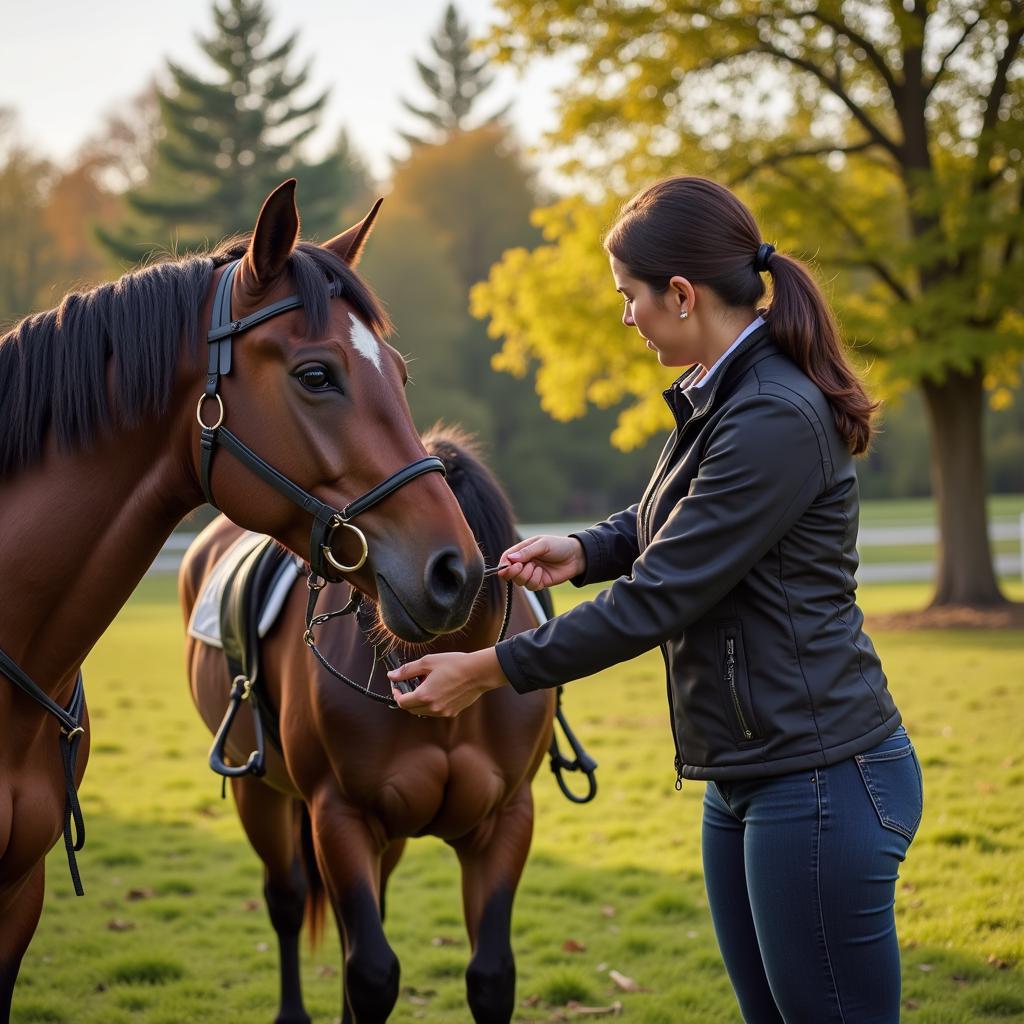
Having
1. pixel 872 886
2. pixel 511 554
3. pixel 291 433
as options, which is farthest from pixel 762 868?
pixel 291 433

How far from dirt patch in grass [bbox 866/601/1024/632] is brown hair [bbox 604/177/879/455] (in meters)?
11.7

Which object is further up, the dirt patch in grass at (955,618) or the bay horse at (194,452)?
the bay horse at (194,452)

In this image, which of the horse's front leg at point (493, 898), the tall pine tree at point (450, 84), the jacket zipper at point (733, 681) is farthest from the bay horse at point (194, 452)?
the tall pine tree at point (450, 84)

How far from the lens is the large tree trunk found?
14445mm

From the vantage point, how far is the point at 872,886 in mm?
2119

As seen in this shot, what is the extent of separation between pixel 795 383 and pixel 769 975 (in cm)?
115

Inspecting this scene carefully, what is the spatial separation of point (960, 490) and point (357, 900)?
12.9m

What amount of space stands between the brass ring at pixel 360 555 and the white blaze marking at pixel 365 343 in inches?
13.0

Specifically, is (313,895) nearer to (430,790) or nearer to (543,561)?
(430,790)

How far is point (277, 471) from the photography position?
2.35 metres

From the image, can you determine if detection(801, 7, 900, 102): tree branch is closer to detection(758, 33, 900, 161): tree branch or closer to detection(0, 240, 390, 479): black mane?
detection(758, 33, 900, 161): tree branch

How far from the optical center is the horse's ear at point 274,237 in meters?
2.25

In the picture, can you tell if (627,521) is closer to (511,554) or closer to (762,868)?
(511,554)

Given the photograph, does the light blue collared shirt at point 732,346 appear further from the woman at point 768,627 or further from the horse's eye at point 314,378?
the horse's eye at point 314,378
